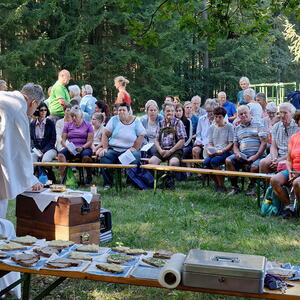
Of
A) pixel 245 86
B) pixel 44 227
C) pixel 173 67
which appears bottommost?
pixel 44 227

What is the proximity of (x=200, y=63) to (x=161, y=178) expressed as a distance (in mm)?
21027

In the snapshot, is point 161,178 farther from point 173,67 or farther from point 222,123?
point 173,67

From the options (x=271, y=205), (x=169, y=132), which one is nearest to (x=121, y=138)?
(x=169, y=132)

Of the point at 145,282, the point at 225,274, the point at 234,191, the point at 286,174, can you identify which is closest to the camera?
the point at 225,274

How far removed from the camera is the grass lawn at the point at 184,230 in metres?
4.49

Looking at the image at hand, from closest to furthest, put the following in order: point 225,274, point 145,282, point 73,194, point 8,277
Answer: point 225,274 → point 145,282 → point 8,277 → point 73,194

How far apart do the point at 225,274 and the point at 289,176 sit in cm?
461

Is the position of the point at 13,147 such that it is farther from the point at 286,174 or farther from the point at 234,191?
the point at 234,191

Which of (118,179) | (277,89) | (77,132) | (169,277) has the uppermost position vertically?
(277,89)

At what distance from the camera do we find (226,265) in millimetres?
2848

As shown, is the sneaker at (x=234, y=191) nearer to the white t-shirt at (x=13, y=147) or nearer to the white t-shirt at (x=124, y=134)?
the white t-shirt at (x=124, y=134)

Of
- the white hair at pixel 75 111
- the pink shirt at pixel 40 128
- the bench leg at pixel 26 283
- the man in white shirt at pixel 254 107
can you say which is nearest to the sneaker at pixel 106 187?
the white hair at pixel 75 111

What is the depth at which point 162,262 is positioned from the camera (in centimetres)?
339

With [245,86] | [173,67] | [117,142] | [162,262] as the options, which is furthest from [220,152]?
[173,67]
